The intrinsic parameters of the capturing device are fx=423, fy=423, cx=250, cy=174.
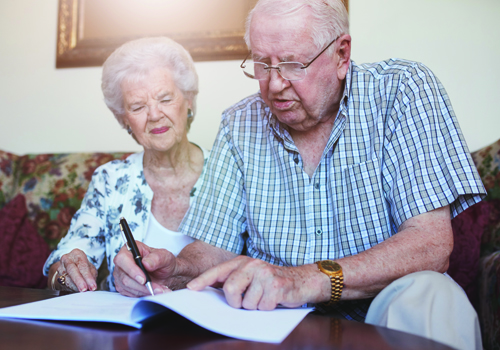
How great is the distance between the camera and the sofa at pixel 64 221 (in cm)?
130

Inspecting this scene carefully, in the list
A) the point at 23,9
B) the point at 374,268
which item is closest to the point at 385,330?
the point at 374,268

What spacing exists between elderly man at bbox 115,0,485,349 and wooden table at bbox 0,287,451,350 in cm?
11

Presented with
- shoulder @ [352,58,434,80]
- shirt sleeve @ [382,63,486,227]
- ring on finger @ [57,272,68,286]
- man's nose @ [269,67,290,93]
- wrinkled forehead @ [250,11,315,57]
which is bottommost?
ring on finger @ [57,272,68,286]

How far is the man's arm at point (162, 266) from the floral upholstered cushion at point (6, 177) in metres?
1.21

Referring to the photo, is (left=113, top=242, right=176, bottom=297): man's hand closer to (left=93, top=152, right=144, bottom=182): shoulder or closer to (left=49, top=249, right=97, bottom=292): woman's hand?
(left=49, top=249, right=97, bottom=292): woman's hand

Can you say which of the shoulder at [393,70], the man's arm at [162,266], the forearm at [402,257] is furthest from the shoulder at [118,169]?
the forearm at [402,257]

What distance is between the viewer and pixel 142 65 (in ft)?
4.84

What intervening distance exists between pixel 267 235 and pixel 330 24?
59cm

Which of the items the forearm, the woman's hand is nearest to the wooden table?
the forearm

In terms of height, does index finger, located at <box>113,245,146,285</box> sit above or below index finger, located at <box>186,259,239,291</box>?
below

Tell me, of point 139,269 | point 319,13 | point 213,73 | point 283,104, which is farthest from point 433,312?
point 213,73

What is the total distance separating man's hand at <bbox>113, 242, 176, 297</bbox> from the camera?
879 mm

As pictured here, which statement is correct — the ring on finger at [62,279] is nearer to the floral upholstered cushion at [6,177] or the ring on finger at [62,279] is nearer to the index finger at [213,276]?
the index finger at [213,276]

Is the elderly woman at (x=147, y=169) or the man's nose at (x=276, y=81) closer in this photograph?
the man's nose at (x=276, y=81)
